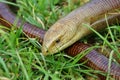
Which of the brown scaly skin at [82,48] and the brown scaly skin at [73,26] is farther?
the brown scaly skin at [73,26]

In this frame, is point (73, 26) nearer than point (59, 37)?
No

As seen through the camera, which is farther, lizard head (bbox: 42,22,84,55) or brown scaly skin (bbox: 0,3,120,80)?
lizard head (bbox: 42,22,84,55)

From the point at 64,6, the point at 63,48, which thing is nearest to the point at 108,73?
the point at 63,48

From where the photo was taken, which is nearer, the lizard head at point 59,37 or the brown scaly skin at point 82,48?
the brown scaly skin at point 82,48

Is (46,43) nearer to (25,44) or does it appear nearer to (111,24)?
(25,44)

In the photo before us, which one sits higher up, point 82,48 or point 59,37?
point 59,37
